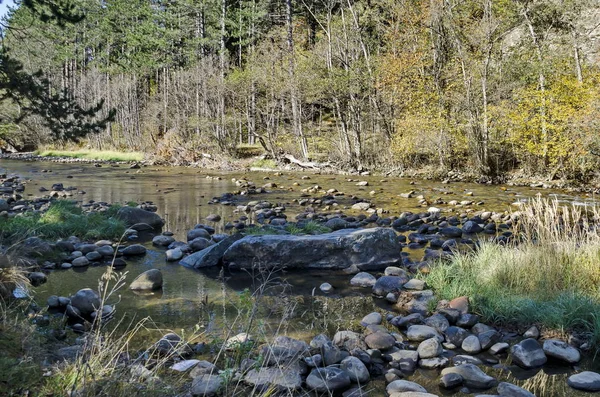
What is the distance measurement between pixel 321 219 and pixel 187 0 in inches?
1358

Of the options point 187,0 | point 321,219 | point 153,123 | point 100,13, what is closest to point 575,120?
point 321,219

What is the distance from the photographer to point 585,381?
11.2 ft

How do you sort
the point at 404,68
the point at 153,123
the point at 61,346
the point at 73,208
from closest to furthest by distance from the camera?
the point at 61,346 → the point at 73,208 → the point at 404,68 → the point at 153,123

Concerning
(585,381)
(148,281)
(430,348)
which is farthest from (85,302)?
(585,381)

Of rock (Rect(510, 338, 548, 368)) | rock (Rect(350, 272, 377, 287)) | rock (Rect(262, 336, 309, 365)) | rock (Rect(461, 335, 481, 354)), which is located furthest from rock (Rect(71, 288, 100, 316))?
rock (Rect(510, 338, 548, 368))

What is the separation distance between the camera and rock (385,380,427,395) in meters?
3.28

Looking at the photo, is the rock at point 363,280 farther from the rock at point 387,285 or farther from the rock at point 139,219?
the rock at point 139,219

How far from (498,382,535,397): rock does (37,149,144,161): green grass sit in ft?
107

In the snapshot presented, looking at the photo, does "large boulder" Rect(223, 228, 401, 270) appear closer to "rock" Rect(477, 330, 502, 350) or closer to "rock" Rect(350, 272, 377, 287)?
"rock" Rect(350, 272, 377, 287)

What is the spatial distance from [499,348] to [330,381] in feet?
5.43

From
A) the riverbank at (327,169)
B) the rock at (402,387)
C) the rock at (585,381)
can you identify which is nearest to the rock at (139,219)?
the rock at (402,387)

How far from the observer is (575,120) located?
586 inches

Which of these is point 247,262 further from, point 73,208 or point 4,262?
point 73,208

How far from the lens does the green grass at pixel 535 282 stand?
4445 millimetres
